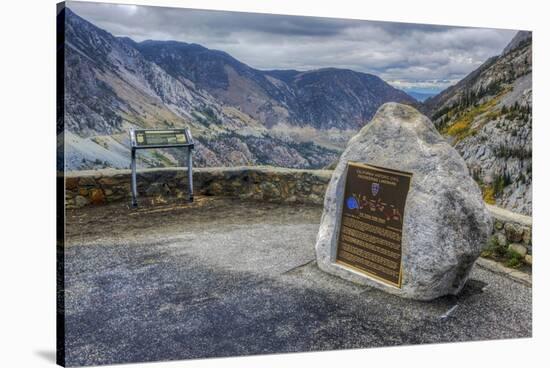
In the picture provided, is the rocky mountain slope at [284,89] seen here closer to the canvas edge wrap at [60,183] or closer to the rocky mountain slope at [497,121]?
the rocky mountain slope at [497,121]

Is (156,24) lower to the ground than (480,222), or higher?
higher

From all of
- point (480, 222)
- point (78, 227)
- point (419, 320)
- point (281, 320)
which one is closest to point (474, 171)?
point (480, 222)

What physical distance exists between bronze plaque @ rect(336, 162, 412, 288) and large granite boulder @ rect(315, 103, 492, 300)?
0.29 feet

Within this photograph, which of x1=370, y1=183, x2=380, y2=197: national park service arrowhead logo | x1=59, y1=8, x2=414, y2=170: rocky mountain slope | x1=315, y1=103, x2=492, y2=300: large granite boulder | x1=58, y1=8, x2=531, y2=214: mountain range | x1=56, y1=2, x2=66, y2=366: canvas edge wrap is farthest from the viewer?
x1=58, y1=8, x2=531, y2=214: mountain range

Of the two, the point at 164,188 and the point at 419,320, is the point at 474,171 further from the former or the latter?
the point at 164,188

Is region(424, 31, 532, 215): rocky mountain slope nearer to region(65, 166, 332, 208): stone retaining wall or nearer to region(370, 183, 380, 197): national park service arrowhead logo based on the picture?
region(65, 166, 332, 208): stone retaining wall

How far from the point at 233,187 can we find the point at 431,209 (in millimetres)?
3628

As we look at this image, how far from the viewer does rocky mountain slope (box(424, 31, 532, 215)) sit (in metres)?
7.47

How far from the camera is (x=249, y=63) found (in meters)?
7.80

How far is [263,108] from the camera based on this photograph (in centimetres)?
859

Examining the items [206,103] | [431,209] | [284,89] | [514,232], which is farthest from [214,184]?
[514,232]

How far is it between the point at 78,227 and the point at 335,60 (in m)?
3.75

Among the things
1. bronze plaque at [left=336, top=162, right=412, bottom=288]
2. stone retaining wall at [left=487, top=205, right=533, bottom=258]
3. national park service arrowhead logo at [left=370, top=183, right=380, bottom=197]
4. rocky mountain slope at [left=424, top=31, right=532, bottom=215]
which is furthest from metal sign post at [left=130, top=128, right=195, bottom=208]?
stone retaining wall at [left=487, top=205, right=533, bottom=258]

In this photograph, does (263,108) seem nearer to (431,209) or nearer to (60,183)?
(431,209)
